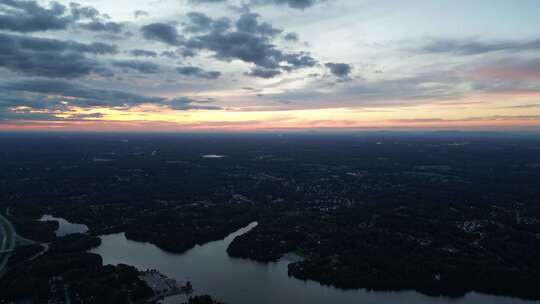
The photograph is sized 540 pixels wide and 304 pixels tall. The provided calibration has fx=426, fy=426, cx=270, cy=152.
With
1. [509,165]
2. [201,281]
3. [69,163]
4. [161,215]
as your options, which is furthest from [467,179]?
[69,163]

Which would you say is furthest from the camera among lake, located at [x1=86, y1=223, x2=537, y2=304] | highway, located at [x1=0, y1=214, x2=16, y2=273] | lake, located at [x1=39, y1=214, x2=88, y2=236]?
lake, located at [x1=39, y1=214, x2=88, y2=236]

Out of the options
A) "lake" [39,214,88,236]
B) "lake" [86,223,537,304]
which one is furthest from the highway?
"lake" [86,223,537,304]

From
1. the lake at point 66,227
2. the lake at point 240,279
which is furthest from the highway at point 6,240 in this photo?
the lake at point 240,279

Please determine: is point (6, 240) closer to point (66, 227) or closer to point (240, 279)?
point (66, 227)

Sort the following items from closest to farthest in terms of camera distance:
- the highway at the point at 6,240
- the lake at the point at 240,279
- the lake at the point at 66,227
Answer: the lake at the point at 240,279 < the highway at the point at 6,240 < the lake at the point at 66,227

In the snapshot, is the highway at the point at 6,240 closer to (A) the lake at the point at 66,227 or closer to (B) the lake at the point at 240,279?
(A) the lake at the point at 66,227

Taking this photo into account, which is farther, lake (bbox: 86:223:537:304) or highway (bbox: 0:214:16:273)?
highway (bbox: 0:214:16:273)

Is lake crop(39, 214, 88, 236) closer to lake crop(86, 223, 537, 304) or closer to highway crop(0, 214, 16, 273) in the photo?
highway crop(0, 214, 16, 273)

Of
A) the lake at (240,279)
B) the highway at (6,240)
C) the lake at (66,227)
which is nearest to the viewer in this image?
the lake at (240,279)

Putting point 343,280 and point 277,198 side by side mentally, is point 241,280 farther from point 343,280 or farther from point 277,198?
point 277,198

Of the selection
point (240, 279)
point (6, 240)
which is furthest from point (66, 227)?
point (240, 279)
